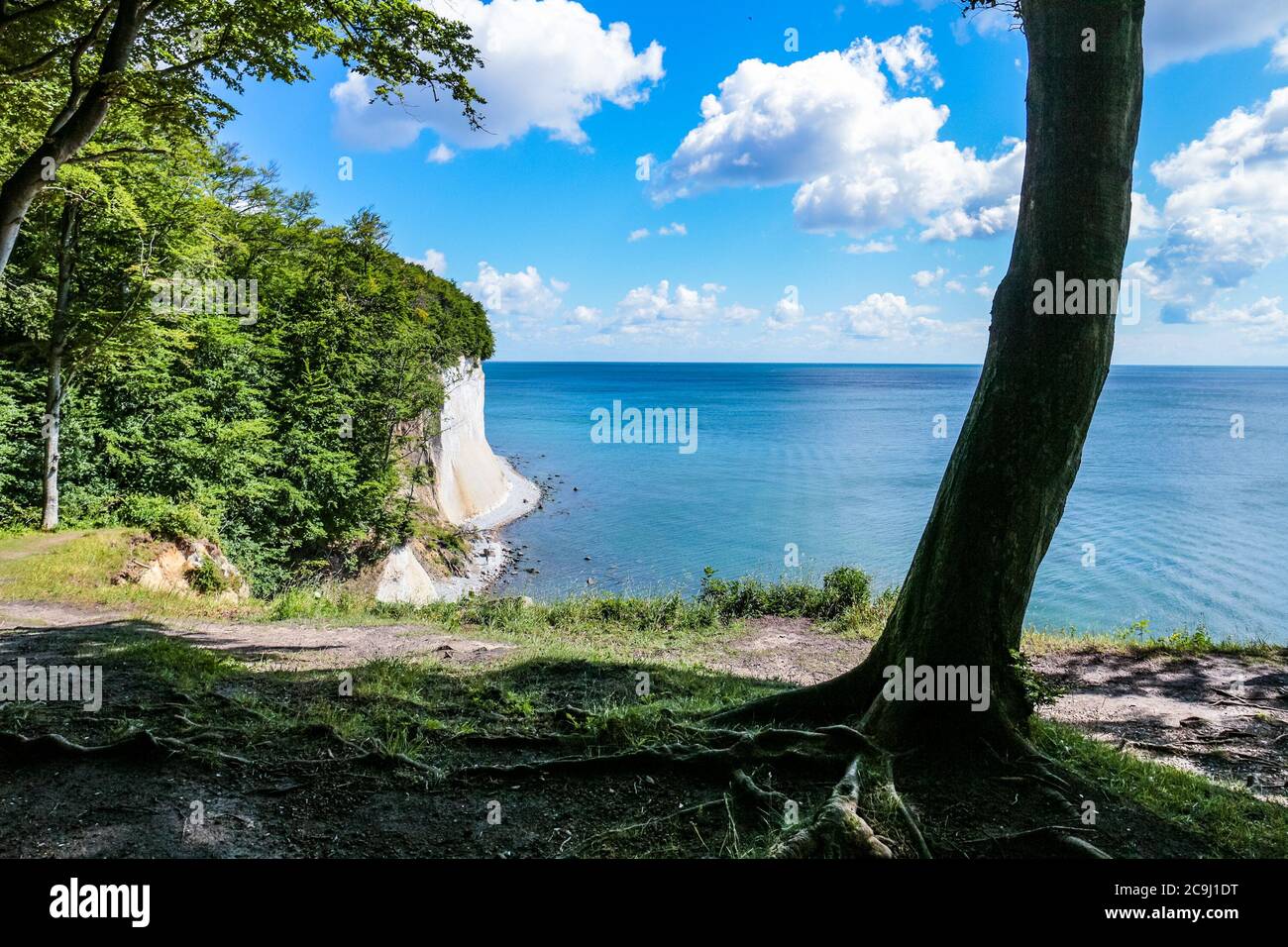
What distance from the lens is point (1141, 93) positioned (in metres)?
5.68

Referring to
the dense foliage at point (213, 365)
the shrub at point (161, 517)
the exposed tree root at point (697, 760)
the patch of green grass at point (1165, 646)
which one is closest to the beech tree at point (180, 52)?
the dense foliage at point (213, 365)

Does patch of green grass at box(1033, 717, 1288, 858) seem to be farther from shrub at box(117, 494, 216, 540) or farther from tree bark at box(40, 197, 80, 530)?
tree bark at box(40, 197, 80, 530)

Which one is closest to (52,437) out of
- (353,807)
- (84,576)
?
(84,576)

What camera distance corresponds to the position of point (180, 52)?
27.1ft

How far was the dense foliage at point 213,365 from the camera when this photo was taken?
15828mm

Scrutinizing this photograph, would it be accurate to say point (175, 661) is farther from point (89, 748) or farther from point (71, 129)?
point (71, 129)

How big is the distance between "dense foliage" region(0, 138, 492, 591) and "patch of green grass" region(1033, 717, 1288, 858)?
13.6 meters

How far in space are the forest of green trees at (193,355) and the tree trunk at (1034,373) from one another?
27.5 ft

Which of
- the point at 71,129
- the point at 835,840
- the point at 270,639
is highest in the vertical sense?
the point at 71,129

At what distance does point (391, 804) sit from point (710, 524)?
34.7m

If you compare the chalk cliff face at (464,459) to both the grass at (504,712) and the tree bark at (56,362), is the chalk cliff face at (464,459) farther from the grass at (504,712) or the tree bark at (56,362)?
the grass at (504,712)

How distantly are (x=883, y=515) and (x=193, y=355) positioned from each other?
32.5 m
